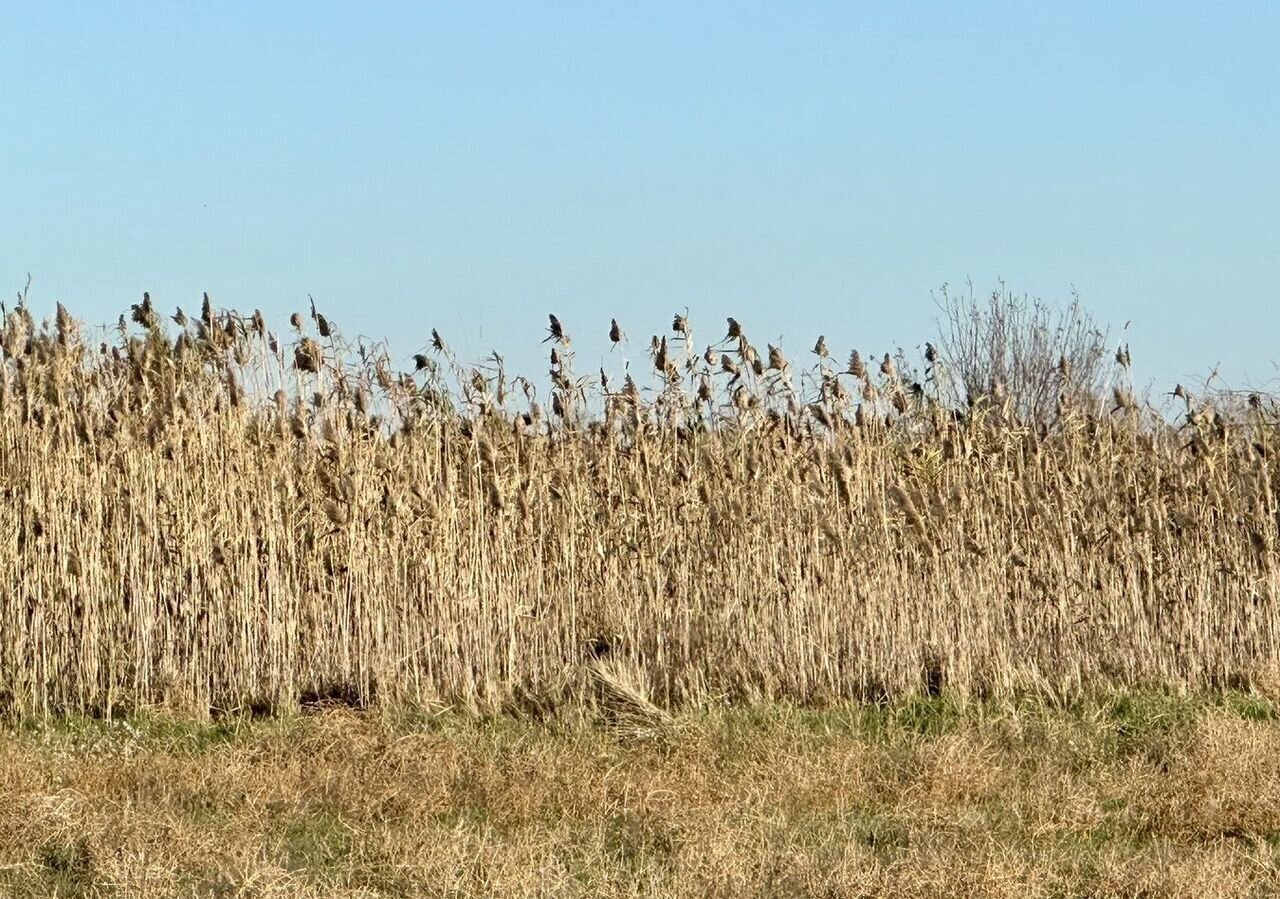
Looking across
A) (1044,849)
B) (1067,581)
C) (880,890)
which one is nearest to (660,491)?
(1067,581)

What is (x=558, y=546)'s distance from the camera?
9.11 m

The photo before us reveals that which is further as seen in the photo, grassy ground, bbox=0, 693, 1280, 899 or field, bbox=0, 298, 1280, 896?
field, bbox=0, 298, 1280, 896

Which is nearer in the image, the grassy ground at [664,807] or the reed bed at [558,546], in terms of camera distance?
the grassy ground at [664,807]

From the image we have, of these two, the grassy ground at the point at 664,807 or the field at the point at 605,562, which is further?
the field at the point at 605,562

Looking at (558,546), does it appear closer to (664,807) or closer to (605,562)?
(605,562)

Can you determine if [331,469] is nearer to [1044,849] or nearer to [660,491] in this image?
[660,491]

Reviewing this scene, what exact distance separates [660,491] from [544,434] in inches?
28.8

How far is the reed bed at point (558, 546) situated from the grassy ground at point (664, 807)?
0.70 m

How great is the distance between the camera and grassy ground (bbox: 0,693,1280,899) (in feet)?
16.0

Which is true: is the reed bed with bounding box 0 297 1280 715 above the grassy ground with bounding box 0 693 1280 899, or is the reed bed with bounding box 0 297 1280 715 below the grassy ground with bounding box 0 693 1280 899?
above

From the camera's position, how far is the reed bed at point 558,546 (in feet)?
28.6

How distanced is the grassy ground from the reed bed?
70 centimetres

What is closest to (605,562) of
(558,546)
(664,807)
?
(558,546)

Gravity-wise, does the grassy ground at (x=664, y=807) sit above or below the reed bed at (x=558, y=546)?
below
